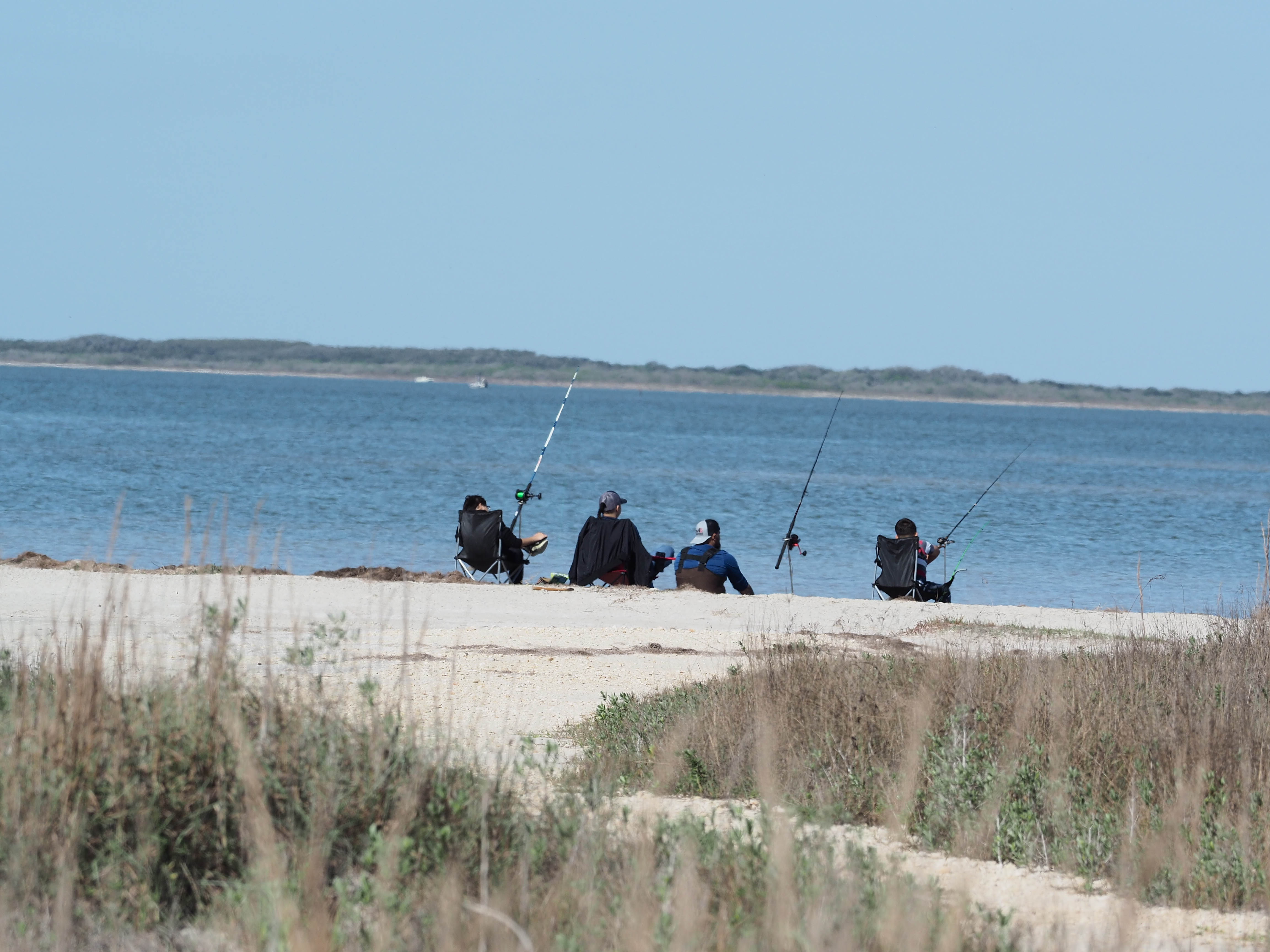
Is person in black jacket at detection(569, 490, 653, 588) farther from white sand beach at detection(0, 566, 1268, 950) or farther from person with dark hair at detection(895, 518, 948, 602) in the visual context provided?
person with dark hair at detection(895, 518, 948, 602)

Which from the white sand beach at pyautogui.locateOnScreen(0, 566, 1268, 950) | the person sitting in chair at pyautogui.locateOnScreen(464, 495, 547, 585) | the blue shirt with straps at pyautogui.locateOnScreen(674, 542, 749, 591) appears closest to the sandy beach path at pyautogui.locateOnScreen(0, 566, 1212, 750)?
the white sand beach at pyautogui.locateOnScreen(0, 566, 1268, 950)

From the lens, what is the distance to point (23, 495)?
24156mm

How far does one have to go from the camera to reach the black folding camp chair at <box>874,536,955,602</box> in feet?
43.1

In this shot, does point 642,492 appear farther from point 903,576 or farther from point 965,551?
point 903,576

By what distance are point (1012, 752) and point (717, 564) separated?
294 inches

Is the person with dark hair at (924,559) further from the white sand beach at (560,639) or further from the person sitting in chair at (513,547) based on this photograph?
the person sitting in chair at (513,547)

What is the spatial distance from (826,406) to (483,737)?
169 m

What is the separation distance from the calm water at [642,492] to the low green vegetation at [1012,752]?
89.7 inches

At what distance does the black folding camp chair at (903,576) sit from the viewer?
13141 mm

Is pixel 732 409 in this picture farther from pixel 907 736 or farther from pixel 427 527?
pixel 907 736

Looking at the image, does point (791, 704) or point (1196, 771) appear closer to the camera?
point (1196, 771)

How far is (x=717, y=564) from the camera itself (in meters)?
12.8

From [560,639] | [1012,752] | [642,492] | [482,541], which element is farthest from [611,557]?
[642,492]

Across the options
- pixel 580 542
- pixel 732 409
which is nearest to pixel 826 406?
pixel 732 409
